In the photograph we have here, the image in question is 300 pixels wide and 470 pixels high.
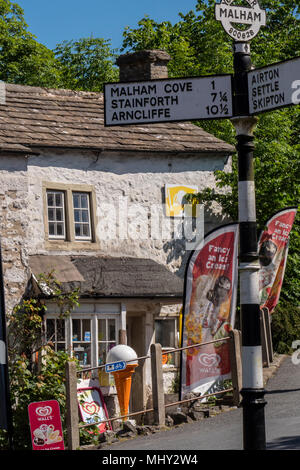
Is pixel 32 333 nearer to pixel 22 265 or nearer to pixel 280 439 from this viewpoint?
pixel 22 265

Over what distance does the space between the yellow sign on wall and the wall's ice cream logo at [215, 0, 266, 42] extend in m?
13.8

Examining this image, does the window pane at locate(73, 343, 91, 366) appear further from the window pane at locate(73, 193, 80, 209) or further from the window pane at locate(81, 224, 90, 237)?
the window pane at locate(73, 193, 80, 209)

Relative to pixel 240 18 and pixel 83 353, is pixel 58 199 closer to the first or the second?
pixel 83 353

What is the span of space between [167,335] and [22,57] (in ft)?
52.7

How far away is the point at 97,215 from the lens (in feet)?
68.6

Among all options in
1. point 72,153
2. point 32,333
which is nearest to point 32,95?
point 72,153

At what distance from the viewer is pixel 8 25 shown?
112ft

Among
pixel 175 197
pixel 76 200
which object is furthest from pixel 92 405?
pixel 175 197

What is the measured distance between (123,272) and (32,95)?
5414 millimetres

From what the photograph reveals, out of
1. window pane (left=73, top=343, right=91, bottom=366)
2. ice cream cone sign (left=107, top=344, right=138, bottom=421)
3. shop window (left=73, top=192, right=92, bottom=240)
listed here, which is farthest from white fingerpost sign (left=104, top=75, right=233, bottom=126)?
shop window (left=73, top=192, right=92, bottom=240)

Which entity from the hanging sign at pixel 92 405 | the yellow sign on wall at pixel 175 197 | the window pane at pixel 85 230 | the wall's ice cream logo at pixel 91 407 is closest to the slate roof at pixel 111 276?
the window pane at pixel 85 230

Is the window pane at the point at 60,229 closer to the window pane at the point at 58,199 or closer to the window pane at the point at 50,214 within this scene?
the window pane at the point at 50,214

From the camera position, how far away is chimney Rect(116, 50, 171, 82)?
77.0 ft

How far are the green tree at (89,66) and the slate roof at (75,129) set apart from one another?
9.13 metres
